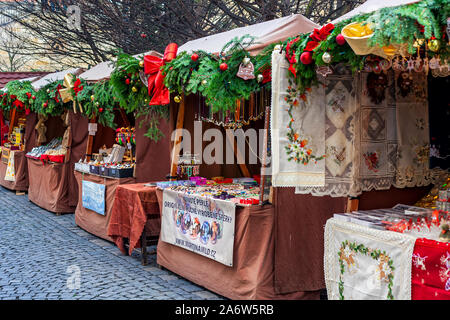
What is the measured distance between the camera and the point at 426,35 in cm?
280

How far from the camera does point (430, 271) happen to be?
3.30 metres

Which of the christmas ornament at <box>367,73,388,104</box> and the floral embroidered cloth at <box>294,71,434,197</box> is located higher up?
the christmas ornament at <box>367,73,388,104</box>

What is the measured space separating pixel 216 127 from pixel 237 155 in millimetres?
480

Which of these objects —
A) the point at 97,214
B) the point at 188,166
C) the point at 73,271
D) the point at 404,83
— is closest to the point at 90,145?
the point at 97,214

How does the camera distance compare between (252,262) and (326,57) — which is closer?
(326,57)

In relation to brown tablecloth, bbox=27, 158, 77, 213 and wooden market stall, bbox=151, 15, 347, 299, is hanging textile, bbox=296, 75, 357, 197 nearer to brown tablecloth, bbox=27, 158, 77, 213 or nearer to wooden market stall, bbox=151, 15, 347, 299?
wooden market stall, bbox=151, 15, 347, 299

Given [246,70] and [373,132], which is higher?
[246,70]

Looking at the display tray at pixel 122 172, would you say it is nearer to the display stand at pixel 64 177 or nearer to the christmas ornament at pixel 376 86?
the display stand at pixel 64 177

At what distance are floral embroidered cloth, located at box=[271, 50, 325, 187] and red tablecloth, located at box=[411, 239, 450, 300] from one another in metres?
1.14

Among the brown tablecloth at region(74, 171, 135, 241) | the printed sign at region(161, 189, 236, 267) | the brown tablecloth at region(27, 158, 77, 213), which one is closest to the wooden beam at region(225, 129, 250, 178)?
the printed sign at region(161, 189, 236, 267)

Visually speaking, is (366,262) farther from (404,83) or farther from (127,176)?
(127,176)

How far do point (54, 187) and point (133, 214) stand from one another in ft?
14.0

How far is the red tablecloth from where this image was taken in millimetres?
3215
